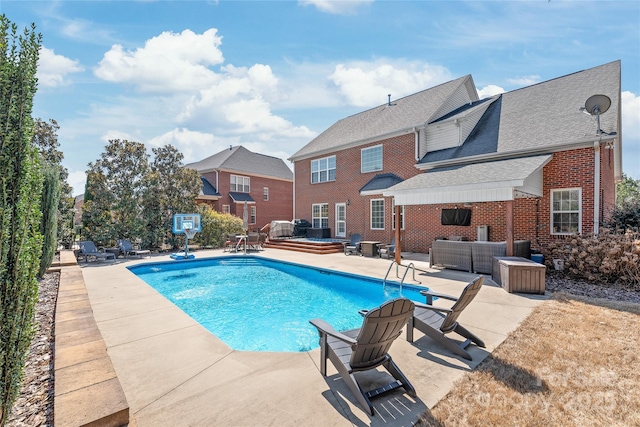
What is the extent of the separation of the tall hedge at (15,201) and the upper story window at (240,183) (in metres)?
25.0

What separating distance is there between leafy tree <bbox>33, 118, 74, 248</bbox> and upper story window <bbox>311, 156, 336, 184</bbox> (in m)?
14.2

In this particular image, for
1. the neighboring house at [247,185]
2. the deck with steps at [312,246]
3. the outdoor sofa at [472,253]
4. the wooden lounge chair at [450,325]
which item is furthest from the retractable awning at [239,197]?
the wooden lounge chair at [450,325]

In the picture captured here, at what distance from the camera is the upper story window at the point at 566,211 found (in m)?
10.4

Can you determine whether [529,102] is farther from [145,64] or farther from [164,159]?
[164,159]

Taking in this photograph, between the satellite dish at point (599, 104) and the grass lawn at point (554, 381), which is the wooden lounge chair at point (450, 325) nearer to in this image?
the grass lawn at point (554, 381)

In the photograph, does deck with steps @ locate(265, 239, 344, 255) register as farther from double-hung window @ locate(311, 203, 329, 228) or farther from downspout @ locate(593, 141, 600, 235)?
downspout @ locate(593, 141, 600, 235)

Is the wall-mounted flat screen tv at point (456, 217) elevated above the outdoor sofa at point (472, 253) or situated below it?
above

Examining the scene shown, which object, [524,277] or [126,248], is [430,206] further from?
[126,248]

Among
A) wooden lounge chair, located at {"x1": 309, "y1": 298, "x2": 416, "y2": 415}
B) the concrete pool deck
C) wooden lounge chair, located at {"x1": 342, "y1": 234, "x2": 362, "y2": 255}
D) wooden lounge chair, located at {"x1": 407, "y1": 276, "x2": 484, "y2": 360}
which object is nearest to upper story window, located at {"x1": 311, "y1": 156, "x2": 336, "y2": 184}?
wooden lounge chair, located at {"x1": 342, "y1": 234, "x2": 362, "y2": 255}

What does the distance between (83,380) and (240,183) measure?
82.8 ft

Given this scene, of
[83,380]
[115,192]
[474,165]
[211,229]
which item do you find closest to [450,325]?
[83,380]

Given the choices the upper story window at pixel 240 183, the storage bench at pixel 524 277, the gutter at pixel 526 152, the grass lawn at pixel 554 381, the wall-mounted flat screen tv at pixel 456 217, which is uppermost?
the upper story window at pixel 240 183

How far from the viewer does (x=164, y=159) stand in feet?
56.0

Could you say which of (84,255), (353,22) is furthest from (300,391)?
(84,255)
